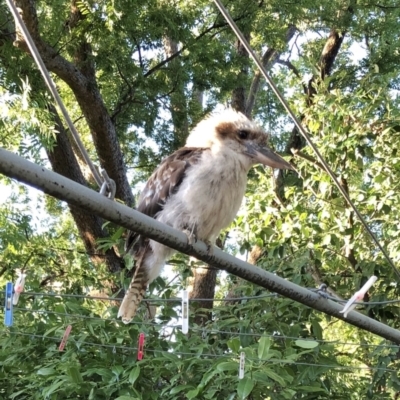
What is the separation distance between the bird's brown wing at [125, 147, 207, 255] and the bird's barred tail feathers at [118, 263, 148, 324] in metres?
0.10

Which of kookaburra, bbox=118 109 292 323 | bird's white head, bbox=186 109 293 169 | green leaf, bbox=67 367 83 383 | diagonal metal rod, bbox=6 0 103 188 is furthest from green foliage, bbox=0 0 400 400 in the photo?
diagonal metal rod, bbox=6 0 103 188

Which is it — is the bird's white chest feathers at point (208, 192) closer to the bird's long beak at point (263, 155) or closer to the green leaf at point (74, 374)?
the bird's long beak at point (263, 155)

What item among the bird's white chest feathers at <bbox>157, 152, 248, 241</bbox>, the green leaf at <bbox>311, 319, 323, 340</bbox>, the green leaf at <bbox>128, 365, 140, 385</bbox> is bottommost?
the green leaf at <bbox>128, 365, 140, 385</bbox>

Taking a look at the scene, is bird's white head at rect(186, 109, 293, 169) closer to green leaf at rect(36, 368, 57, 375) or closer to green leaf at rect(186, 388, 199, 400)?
green leaf at rect(186, 388, 199, 400)

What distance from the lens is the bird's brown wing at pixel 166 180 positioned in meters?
2.00

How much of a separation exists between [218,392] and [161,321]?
56 centimetres

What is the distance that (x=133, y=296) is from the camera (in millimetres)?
2109

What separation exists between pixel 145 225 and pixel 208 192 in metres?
0.70

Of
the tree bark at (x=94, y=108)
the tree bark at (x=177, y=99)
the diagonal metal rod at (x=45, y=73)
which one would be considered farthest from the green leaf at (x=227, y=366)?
the tree bark at (x=177, y=99)

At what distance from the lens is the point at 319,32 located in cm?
605

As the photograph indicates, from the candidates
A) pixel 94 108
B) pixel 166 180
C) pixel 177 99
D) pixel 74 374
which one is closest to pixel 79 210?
pixel 94 108

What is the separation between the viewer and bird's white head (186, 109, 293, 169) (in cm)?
192

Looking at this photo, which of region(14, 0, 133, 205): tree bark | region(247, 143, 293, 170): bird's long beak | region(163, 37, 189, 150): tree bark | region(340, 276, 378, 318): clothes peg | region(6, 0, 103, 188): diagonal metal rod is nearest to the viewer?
region(6, 0, 103, 188): diagonal metal rod

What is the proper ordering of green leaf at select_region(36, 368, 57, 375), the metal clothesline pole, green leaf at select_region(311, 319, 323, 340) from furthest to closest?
green leaf at select_region(311, 319, 323, 340) → green leaf at select_region(36, 368, 57, 375) → the metal clothesline pole
